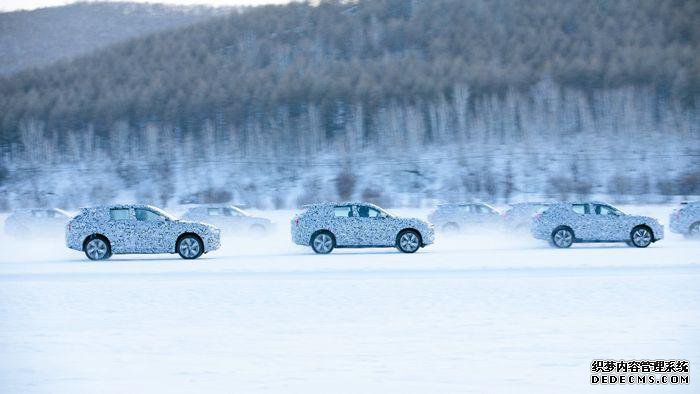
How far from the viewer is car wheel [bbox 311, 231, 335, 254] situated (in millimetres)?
23125

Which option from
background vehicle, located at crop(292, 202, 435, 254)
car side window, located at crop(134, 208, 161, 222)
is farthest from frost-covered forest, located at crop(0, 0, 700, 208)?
car side window, located at crop(134, 208, 161, 222)

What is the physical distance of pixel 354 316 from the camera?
11.4 meters

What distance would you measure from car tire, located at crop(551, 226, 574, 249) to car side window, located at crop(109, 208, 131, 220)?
13.0 m

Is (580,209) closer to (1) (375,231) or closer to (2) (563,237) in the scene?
(2) (563,237)

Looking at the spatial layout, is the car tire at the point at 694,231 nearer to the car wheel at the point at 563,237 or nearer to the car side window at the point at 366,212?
the car wheel at the point at 563,237

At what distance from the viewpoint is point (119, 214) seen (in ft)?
71.6

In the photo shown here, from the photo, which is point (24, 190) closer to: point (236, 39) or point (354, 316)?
point (236, 39)

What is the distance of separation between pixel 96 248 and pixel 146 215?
165cm

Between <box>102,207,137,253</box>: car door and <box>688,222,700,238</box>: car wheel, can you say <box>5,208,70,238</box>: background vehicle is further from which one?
<box>688,222,700,238</box>: car wheel

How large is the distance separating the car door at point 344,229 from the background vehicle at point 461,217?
9640mm

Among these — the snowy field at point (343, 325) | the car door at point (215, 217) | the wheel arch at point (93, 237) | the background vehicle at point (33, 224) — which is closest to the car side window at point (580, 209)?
the snowy field at point (343, 325)

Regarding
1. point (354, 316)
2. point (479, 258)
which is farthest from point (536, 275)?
point (354, 316)

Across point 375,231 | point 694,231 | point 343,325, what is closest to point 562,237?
point 375,231

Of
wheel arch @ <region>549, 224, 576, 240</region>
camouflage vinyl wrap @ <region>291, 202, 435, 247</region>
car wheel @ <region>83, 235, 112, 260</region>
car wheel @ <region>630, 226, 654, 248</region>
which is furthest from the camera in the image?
wheel arch @ <region>549, 224, 576, 240</region>
